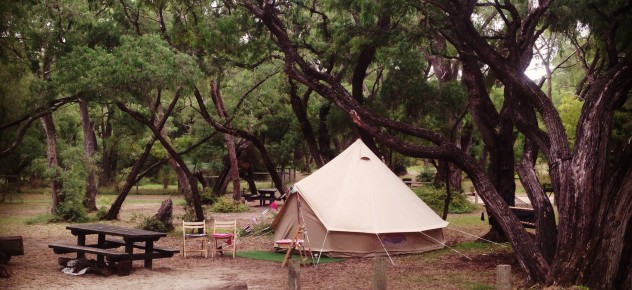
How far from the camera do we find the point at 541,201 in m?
12.0

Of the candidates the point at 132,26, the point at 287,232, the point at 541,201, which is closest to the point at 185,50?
the point at 132,26

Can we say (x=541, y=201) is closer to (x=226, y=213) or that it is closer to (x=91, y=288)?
(x=91, y=288)

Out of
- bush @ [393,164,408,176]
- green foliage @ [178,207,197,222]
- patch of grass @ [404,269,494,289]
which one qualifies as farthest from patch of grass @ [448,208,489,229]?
bush @ [393,164,408,176]

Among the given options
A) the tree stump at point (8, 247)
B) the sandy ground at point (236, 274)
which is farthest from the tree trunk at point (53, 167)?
the tree stump at point (8, 247)

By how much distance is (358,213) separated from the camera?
1553 centimetres

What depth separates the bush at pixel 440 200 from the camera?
25.3 m

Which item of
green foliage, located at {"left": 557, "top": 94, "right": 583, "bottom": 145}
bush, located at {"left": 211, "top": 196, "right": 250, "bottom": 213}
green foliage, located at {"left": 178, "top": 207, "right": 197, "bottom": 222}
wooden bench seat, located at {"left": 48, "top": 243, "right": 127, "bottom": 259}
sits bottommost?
wooden bench seat, located at {"left": 48, "top": 243, "right": 127, "bottom": 259}

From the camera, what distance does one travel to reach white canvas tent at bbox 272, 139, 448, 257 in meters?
15.3

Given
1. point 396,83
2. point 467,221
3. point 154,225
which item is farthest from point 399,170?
point 154,225

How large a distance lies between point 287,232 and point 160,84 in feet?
16.3

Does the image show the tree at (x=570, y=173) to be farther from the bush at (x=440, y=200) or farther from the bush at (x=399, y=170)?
the bush at (x=399, y=170)

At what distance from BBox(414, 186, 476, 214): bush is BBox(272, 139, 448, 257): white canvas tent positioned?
8.65 meters

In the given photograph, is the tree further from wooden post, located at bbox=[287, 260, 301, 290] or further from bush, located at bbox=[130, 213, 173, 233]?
bush, located at bbox=[130, 213, 173, 233]

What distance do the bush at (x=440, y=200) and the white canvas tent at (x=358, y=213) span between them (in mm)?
8649
